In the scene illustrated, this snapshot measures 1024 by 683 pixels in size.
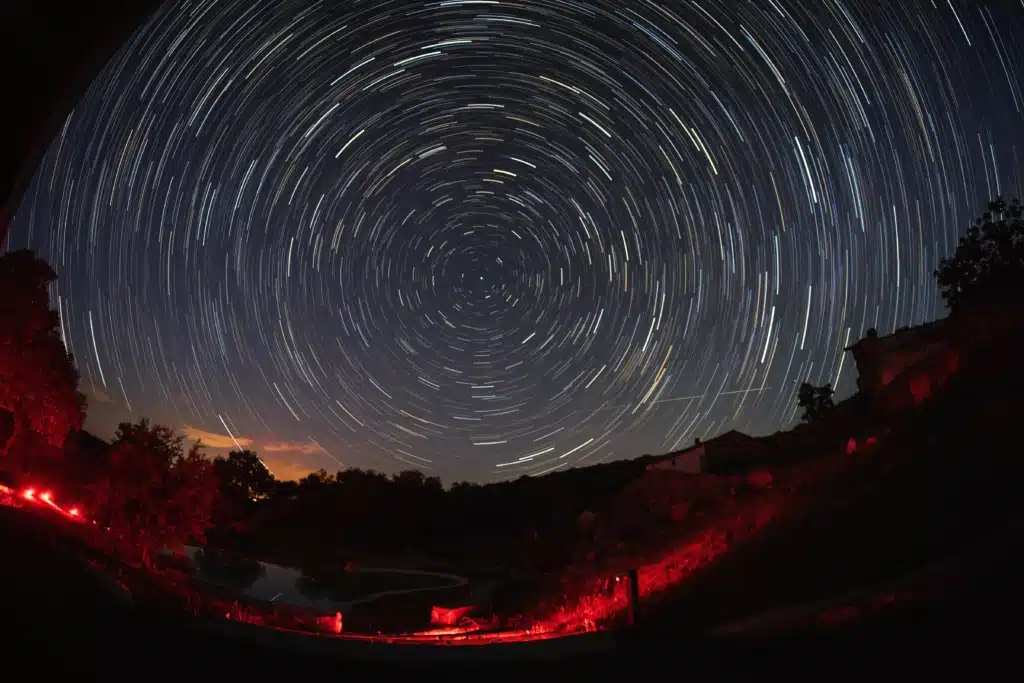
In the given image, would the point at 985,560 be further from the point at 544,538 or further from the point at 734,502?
the point at 544,538

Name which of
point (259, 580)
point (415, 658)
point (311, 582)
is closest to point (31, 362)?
point (259, 580)

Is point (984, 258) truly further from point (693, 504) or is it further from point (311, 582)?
point (311, 582)

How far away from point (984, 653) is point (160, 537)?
22304 millimetres

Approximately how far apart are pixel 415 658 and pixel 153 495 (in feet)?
60.7

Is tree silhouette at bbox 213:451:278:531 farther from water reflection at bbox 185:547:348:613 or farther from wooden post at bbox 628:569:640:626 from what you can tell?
wooden post at bbox 628:569:640:626

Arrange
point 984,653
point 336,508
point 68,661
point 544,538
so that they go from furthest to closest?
point 336,508 < point 544,538 < point 984,653 < point 68,661

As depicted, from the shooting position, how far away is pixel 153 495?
20828 mm

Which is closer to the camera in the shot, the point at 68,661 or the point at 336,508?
the point at 68,661

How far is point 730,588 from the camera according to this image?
12.6m

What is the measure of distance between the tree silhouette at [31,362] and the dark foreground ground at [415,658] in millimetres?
17254

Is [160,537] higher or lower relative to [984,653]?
higher

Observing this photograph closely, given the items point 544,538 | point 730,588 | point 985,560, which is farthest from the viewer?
point 544,538

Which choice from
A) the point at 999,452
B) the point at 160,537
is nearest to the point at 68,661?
the point at 999,452

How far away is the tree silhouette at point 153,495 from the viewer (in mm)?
20312
